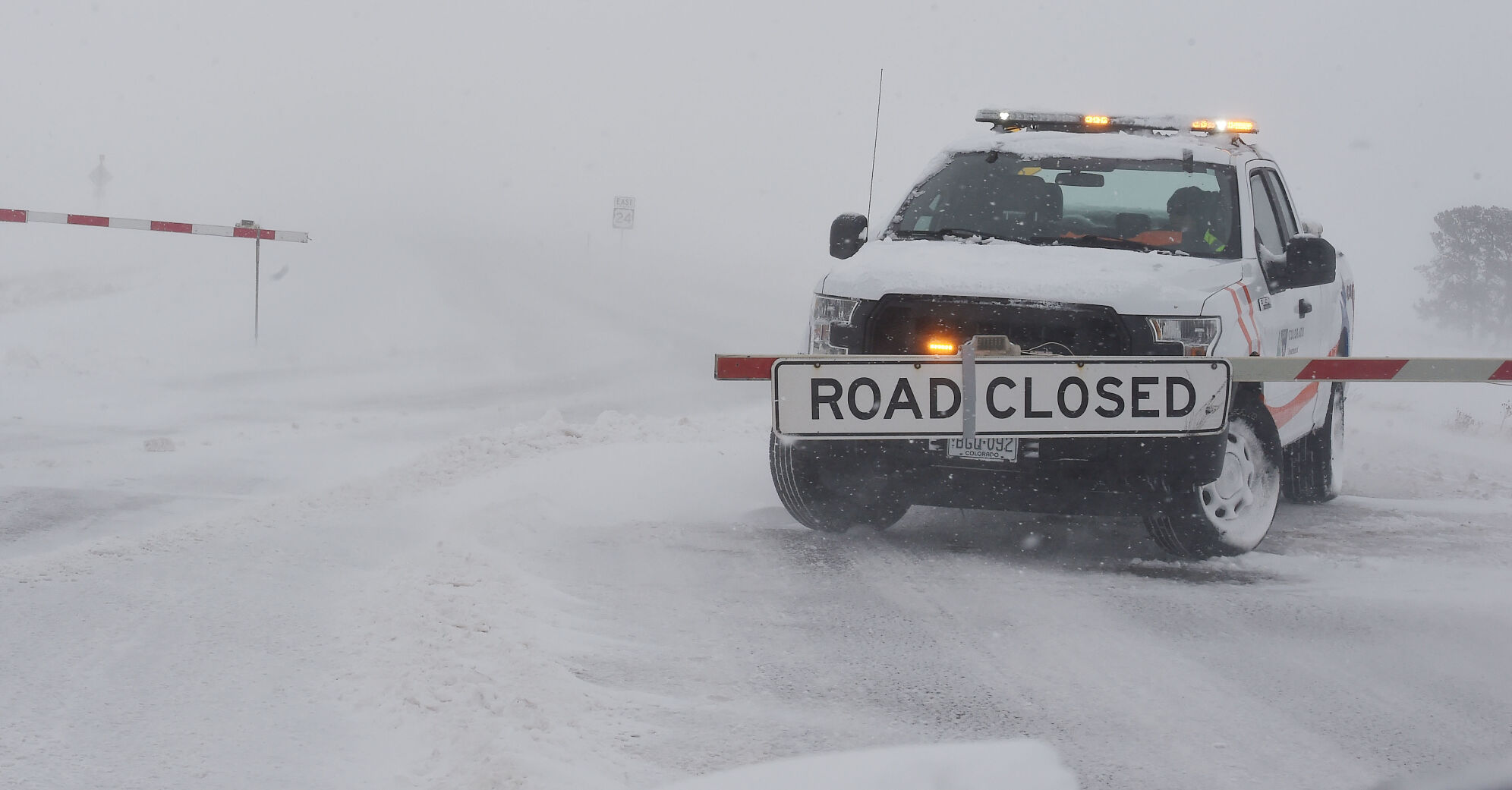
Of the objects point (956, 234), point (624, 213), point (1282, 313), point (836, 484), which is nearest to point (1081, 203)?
point (956, 234)

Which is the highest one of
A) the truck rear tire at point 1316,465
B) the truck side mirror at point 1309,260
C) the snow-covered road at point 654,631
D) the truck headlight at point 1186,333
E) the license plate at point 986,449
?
the truck side mirror at point 1309,260

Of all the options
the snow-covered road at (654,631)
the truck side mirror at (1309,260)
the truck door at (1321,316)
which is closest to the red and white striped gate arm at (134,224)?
the snow-covered road at (654,631)

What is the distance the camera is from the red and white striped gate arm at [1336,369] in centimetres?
499

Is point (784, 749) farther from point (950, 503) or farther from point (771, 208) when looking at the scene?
point (771, 208)

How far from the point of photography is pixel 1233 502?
570cm

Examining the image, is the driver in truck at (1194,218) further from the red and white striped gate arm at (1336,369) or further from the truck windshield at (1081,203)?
the red and white striped gate arm at (1336,369)

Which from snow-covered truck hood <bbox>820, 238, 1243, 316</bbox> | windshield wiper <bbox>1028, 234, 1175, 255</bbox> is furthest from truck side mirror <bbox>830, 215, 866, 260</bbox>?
windshield wiper <bbox>1028, 234, 1175, 255</bbox>

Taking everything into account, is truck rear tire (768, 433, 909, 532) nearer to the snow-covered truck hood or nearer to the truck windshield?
the snow-covered truck hood

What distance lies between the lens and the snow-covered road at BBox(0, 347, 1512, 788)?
3.29m

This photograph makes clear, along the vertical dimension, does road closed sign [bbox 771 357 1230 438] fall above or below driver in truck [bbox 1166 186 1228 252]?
below

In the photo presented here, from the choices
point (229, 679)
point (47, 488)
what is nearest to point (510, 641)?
point (229, 679)

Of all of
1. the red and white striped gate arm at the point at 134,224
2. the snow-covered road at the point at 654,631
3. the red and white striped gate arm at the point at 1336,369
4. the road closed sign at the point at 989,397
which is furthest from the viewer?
the red and white striped gate arm at the point at 134,224

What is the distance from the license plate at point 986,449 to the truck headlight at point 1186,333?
69 cm

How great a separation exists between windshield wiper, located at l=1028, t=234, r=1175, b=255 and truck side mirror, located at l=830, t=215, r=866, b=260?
95 centimetres
